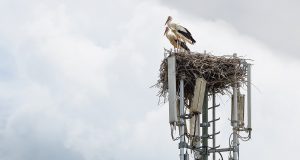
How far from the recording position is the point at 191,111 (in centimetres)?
1347

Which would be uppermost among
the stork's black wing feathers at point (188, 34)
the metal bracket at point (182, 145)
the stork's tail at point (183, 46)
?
the stork's black wing feathers at point (188, 34)

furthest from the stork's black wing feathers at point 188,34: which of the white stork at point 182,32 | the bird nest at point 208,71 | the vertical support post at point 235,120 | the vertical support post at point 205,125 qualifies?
the vertical support post at point 205,125

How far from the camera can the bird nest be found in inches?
557

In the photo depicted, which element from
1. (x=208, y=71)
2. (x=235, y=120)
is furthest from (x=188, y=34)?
(x=235, y=120)

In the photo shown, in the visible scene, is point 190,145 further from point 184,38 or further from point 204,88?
point 184,38

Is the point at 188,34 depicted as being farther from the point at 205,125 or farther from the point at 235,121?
the point at 205,125

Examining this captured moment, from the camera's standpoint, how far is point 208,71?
14.5m

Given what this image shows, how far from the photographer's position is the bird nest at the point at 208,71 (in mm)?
14148

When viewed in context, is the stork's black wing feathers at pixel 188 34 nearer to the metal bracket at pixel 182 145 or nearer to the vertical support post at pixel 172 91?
the vertical support post at pixel 172 91

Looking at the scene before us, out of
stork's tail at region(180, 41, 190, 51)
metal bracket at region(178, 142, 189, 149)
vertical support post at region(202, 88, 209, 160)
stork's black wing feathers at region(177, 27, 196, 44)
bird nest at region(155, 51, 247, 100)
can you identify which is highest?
stork's black wing feathers at region(177, 27, 196, 44)

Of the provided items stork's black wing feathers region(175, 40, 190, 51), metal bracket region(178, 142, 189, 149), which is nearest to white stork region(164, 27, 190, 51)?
stork's black wing feathers region(175, 40, 190, 51)

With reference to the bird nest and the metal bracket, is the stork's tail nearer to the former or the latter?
the bird nest

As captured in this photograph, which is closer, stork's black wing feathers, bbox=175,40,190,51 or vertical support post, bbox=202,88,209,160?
vertical support post, bbox=202,88,209,160

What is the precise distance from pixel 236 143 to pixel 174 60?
2.32 metres
